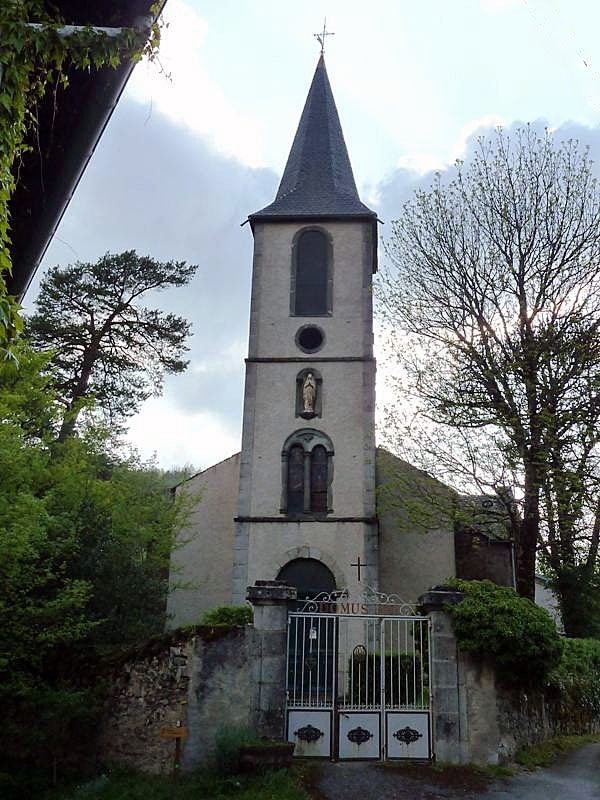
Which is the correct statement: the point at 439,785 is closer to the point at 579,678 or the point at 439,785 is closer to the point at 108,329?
the point at 579,678

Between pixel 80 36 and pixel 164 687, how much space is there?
8727 mm

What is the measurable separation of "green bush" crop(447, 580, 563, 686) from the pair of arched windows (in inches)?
323

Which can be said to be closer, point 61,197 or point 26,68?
point 26,68

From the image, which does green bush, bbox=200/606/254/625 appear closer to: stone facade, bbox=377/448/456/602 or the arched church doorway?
the arched church doorway

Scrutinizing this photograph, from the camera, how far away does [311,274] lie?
2164 centimetres

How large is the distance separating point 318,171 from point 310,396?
8.37 metres

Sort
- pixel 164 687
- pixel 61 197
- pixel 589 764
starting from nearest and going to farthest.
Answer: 1. pixel 61 197
2. pixel 164 687
3. pixel 589 764

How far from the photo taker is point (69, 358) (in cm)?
2486

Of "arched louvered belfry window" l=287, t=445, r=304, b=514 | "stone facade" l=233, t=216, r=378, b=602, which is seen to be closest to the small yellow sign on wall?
"stone facade" l=233, t=216, r=378, b=602

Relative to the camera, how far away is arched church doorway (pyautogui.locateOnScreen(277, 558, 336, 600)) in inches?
714

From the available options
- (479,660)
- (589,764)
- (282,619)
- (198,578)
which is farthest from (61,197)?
(198,578)

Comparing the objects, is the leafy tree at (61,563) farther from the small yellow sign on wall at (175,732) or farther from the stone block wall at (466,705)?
the stone block wall at (466,705)

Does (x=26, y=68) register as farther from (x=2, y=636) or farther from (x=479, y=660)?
(x=479, y=660)

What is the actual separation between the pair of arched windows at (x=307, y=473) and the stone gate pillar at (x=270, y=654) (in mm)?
8307
